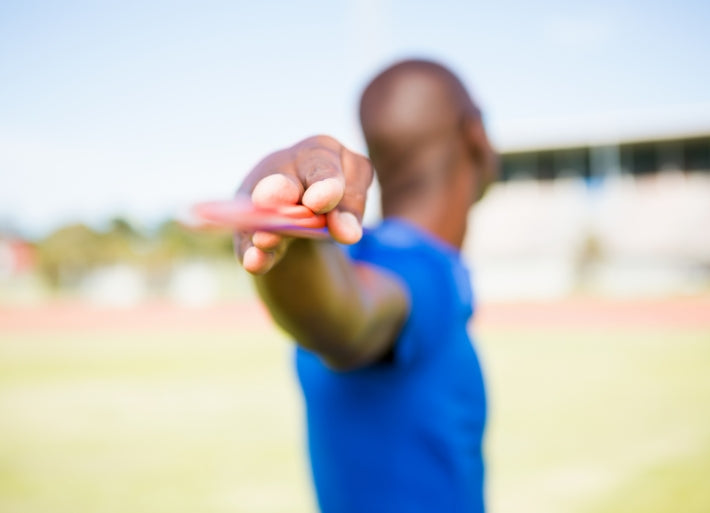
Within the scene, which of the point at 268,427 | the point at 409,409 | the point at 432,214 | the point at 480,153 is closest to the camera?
the point at 409,409

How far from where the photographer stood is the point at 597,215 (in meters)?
29.8

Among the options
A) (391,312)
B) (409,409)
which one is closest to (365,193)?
(391,312)

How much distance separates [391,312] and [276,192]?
53 centimetres

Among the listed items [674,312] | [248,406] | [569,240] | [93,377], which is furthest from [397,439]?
[569,240]

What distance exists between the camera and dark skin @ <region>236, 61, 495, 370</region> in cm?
61

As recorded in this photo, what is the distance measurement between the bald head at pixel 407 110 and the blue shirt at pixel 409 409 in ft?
1.24

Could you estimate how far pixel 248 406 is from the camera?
6531mm

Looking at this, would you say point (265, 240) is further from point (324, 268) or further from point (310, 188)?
point (324, 268)

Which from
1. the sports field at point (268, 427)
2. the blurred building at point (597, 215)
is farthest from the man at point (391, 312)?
the blurred building at point (597, 215)

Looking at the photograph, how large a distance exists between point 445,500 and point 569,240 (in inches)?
1140

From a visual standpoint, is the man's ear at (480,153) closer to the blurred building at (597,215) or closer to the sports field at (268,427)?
the sports field at (268,427)

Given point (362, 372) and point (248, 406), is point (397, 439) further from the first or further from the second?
point (248, 406)

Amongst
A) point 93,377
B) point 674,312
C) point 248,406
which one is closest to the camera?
point 248,406

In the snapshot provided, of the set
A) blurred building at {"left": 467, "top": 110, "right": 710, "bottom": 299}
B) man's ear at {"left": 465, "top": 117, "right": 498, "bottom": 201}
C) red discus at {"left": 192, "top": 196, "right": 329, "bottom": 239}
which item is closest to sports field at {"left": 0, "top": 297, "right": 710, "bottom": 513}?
man's ear at {"left": 465, "top": 117, "right": 498, "bottom": 201}
